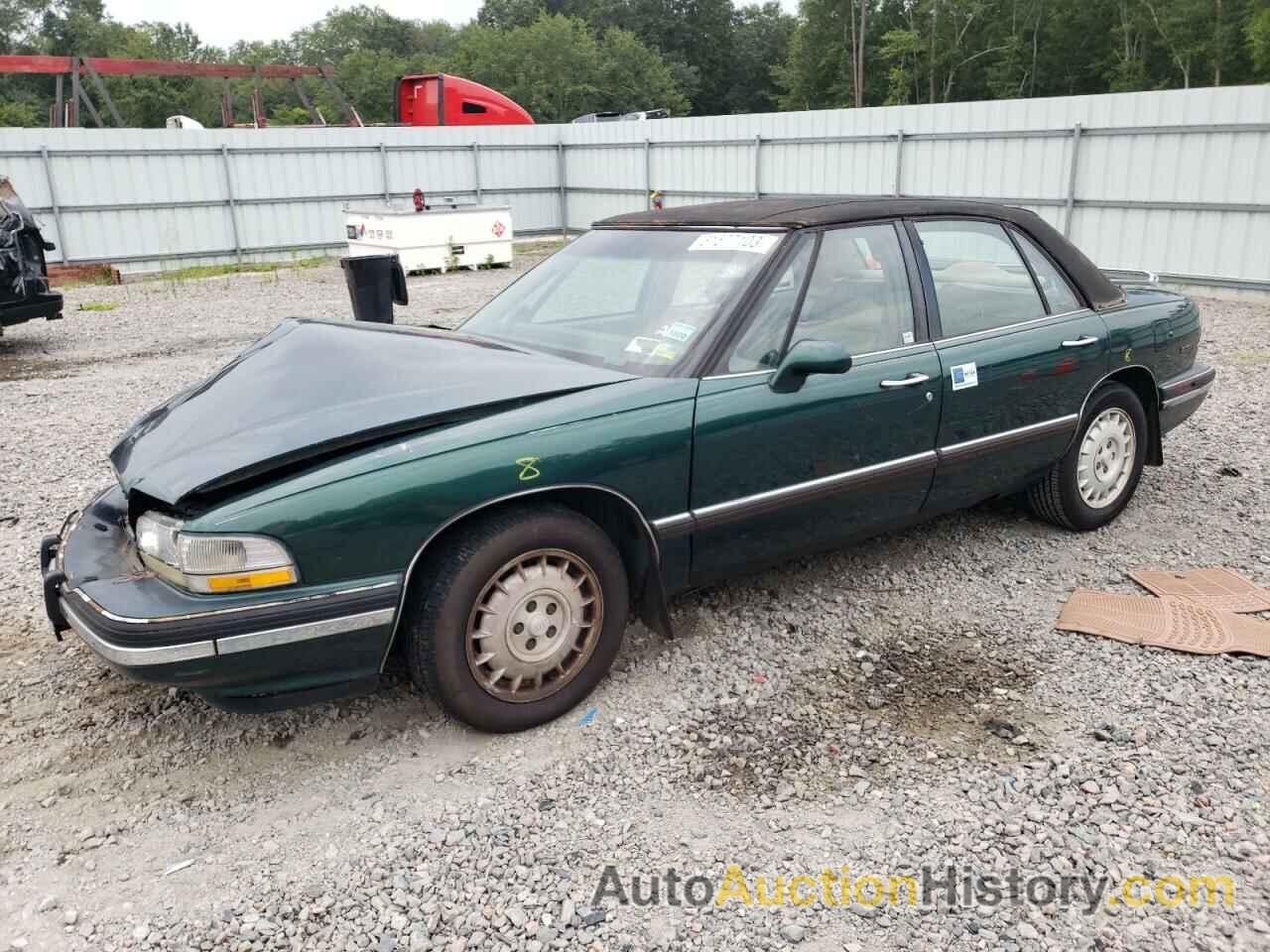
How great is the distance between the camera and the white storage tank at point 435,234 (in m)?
16.2

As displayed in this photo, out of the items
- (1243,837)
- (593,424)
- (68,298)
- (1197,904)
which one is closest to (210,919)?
(593,424)

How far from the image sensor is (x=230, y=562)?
2678 mm

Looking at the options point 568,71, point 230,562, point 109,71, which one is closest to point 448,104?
point 109,71

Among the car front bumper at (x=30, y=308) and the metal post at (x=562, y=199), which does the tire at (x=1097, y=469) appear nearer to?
the car front bumper at (x=30, y=308)

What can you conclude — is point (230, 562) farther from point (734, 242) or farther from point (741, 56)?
point (741, 56)

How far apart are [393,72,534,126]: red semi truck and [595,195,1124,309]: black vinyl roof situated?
19.8 metres

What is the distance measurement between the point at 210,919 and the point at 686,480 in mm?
1817

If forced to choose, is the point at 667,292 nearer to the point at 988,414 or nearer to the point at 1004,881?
the point at 988,414

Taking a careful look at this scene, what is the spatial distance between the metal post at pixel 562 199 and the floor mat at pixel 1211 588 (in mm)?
18594

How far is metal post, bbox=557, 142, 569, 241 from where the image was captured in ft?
70.9

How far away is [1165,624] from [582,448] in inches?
94.6

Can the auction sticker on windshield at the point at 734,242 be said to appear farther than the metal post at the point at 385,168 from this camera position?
No

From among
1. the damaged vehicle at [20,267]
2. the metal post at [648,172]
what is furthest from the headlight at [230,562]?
the metal post at [648,172]

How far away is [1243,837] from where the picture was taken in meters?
2.68
